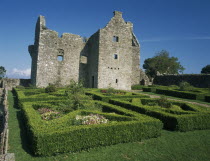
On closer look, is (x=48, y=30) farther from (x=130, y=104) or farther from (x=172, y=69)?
(x=172, y=69)

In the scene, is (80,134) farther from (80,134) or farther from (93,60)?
(93,60)

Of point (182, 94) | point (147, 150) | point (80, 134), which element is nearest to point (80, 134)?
point (80, 134)

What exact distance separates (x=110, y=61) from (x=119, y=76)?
95.5 inches

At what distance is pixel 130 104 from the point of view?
37.4 feet

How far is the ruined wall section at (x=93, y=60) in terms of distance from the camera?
25.0m

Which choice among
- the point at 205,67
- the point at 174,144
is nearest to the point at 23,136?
the point at 174,144

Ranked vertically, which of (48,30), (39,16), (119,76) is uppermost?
(39,16)

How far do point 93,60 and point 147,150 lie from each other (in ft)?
67.2

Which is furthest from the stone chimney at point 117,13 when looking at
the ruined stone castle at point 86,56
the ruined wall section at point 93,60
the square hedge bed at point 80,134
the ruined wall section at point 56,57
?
the square hedge bed at point 80,134

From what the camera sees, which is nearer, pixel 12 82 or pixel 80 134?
pixel 80 134

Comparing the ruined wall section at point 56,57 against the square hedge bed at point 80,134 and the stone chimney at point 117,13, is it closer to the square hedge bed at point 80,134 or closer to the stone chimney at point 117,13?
the stone chimney at point 117,13

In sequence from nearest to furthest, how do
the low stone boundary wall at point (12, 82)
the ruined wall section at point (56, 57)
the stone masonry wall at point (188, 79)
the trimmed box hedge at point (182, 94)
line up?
the trimmed box hedge at point (182, 94) → the ruined wall section at point (56, 57) → the low stone boundary wall at point (12, 82) → the stone masonry wall at point (188, 79)

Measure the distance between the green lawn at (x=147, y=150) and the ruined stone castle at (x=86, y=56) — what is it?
17197 mm

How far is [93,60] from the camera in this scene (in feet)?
85.4
